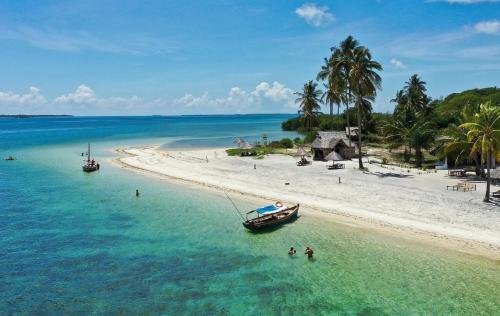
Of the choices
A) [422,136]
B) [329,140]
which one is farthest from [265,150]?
[422,136]

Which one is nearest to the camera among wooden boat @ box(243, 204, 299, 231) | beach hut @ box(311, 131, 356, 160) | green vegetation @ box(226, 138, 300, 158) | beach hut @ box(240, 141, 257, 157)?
wooden boat @ box(243, 204, 299, 231)

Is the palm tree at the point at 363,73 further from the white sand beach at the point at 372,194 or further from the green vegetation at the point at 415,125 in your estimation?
the white sand beach at the point at 372,194

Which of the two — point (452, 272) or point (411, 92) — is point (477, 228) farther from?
point (411, 92)

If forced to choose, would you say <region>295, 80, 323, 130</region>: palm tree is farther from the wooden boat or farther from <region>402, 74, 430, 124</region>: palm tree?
the wooden boat

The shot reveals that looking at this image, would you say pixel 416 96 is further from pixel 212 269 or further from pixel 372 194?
pixel 212 269

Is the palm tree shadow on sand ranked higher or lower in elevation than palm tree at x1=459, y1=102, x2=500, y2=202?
lower

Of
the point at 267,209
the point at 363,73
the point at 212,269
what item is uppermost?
the point at 363,73

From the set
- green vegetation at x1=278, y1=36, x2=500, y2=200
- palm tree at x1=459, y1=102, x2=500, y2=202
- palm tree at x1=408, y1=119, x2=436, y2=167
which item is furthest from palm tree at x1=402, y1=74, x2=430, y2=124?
palm tree at x1=459, y1=102, x2=500, y2=202
